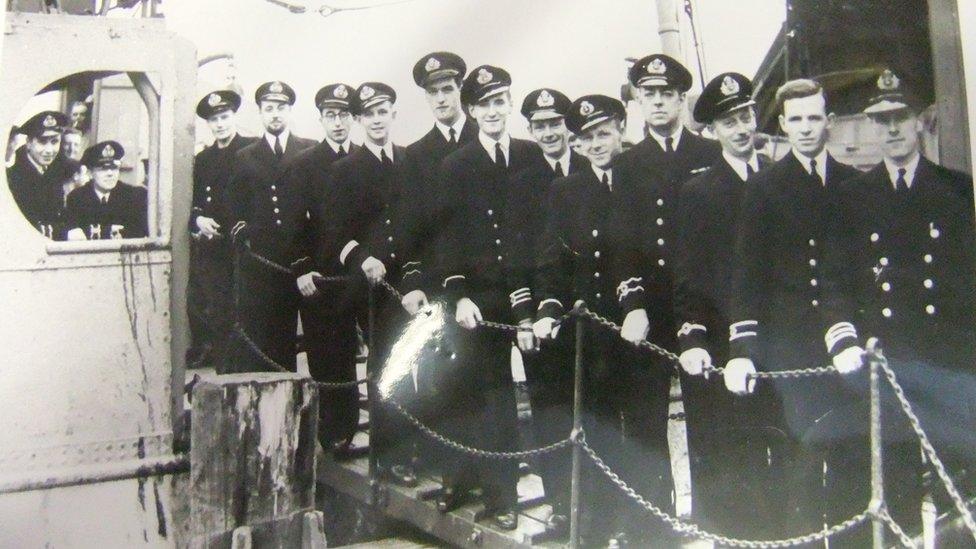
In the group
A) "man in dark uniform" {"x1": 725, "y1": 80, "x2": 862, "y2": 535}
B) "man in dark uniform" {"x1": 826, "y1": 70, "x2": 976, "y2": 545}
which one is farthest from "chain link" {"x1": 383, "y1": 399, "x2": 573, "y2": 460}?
"man in dark uniform" {"x1": 826, "y1": 70, "x2": 976, "y2": 545}

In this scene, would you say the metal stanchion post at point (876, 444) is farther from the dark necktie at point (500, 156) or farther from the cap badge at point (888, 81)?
the dark necktie at point (500, 156)

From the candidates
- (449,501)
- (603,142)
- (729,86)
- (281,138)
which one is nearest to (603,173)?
(603,142)

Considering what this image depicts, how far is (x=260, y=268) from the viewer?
10.2 ft

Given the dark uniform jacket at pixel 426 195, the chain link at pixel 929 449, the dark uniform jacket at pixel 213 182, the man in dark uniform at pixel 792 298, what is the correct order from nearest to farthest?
1. the chain link at pixel 929 449
2. the man in dark uniform at pixel 792 298
3. the dark uniform jacket at pixel 426 195
4. the dark uniform jacket at pixel 213 182

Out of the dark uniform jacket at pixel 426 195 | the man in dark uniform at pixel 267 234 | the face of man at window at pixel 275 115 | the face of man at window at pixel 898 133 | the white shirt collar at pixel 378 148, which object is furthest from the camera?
the man in dark uniform at pixel 267 234

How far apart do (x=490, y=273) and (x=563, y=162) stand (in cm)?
40

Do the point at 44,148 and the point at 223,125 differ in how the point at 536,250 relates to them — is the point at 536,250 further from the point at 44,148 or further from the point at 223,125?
the point at 44,148

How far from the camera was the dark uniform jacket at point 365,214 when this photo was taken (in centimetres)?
265

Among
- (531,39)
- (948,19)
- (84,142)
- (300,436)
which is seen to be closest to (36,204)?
(84,142)

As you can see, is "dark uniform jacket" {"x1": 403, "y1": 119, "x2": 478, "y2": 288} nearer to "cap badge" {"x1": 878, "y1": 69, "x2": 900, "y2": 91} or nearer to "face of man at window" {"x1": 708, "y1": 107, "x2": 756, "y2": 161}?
"face of man at window" {"x1": 708, "y1": 107, "x2": 756, "y2": 161}

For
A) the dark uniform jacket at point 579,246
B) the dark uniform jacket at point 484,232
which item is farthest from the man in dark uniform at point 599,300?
the dark uniform jacket at point 484,232

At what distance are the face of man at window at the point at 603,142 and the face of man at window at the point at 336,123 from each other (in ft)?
2.96

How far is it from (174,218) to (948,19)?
2.65m

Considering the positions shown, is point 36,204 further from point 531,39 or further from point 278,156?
point 531,39
